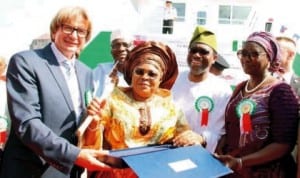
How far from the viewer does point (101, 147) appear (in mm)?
2178

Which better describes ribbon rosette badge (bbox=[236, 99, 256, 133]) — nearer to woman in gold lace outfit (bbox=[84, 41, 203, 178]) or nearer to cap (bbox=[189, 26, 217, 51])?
woman in gold lace outfit (bbox=[84, 41, 203, 178])

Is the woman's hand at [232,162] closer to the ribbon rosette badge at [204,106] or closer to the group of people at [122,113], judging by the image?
the group of people at [122,113]

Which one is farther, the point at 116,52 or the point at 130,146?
the point at 116,52

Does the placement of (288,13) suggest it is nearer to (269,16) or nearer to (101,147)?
(269,16)

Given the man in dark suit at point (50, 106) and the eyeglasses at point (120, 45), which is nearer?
the man in dark suit at point (50, 106)

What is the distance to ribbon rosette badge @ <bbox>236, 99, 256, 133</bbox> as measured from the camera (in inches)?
95.3

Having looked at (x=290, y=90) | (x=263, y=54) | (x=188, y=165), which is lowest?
(x=188, y=165)

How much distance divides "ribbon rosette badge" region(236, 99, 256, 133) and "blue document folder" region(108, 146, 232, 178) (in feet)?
1.13

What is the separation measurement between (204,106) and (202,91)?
176 millimetres

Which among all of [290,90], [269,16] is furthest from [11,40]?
[290,90]

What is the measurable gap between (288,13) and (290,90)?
451 centimetres

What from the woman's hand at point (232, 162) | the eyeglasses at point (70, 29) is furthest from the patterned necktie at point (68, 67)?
the woman's hand at point (232, 162)

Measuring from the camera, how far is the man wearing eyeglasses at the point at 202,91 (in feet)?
9.05

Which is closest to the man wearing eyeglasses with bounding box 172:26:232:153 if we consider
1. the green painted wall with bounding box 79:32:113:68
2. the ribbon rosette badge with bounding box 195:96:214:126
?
the ribbon rosette badge with bounding box 195:96:214:126
